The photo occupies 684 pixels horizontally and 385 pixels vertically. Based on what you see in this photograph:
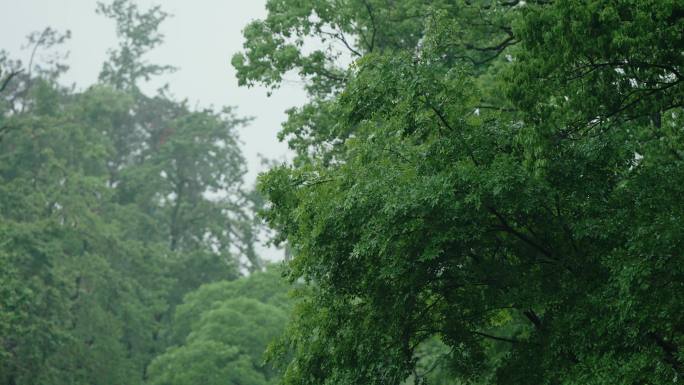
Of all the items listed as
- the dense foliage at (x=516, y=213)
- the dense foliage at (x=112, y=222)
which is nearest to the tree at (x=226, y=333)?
the dense foliage at (x=112, y=222)

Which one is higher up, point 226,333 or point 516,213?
point 226,333

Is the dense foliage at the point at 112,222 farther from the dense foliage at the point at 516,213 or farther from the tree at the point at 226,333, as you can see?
the dense foliage at the point at 516,213

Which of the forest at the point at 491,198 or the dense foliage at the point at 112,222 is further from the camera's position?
the dense foliage at the point at 112,222

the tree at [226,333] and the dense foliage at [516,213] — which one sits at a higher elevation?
the tree at [226,333]

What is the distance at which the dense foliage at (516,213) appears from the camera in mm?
9312

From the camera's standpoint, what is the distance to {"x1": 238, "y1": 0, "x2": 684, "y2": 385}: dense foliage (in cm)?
931

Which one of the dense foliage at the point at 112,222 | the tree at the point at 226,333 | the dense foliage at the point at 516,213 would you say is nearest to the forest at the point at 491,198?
the dense foliage at the point at 516,213

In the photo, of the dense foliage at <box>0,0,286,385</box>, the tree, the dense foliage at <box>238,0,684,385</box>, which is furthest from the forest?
the dense foliage at <box>0,0,286,385</box>

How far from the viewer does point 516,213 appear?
424 inches

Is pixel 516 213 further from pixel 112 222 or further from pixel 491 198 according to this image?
pixel 112 222

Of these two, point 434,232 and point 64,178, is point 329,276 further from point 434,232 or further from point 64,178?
point 64,178

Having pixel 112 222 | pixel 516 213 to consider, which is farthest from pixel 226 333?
pixel 516 213

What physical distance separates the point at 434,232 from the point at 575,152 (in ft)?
6.80

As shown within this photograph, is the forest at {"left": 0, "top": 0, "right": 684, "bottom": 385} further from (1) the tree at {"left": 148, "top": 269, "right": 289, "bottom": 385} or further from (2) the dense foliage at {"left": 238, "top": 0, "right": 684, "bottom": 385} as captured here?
(1) the tree at {"left": 148, "top": 269, "right": 289, "bottom": 385}
